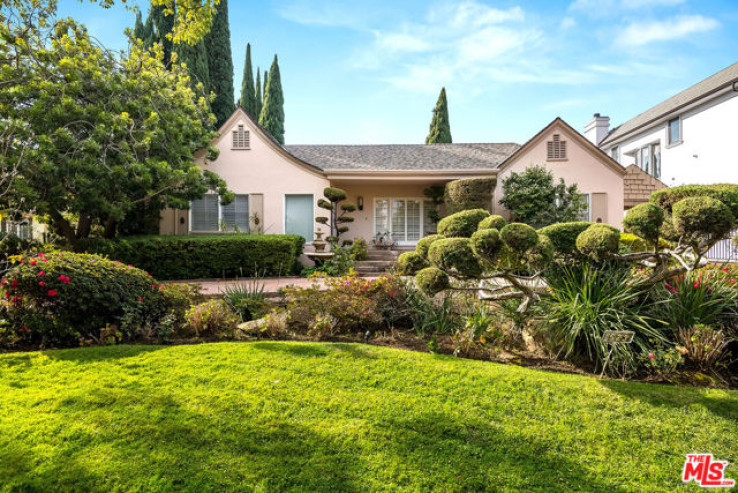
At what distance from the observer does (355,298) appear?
Answer: 575cm

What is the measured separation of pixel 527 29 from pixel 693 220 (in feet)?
19.0

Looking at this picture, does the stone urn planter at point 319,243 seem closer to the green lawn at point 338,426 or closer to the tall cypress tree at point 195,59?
the green lawn at point 338,426

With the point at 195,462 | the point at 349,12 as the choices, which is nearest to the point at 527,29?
the point at 349,12

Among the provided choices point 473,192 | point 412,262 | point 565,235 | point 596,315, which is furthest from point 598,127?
point 412,262

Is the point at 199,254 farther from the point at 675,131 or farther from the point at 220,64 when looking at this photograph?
the point at 675,131

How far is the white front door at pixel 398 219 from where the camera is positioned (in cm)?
1573

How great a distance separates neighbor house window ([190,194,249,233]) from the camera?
13531 mm

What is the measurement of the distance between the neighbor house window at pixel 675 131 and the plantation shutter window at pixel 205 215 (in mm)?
21051

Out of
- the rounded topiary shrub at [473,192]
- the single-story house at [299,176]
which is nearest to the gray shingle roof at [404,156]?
the single-story house at [299,176]

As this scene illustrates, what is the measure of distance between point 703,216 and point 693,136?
18.2 m

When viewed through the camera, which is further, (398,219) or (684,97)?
(684,97)

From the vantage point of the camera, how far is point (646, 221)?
14.1ft

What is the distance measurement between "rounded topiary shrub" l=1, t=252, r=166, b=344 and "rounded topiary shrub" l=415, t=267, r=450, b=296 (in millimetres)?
3879

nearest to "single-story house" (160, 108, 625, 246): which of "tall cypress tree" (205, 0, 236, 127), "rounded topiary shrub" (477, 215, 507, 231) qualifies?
"rounded topiary shrub" (477, 215, 507, 231)
